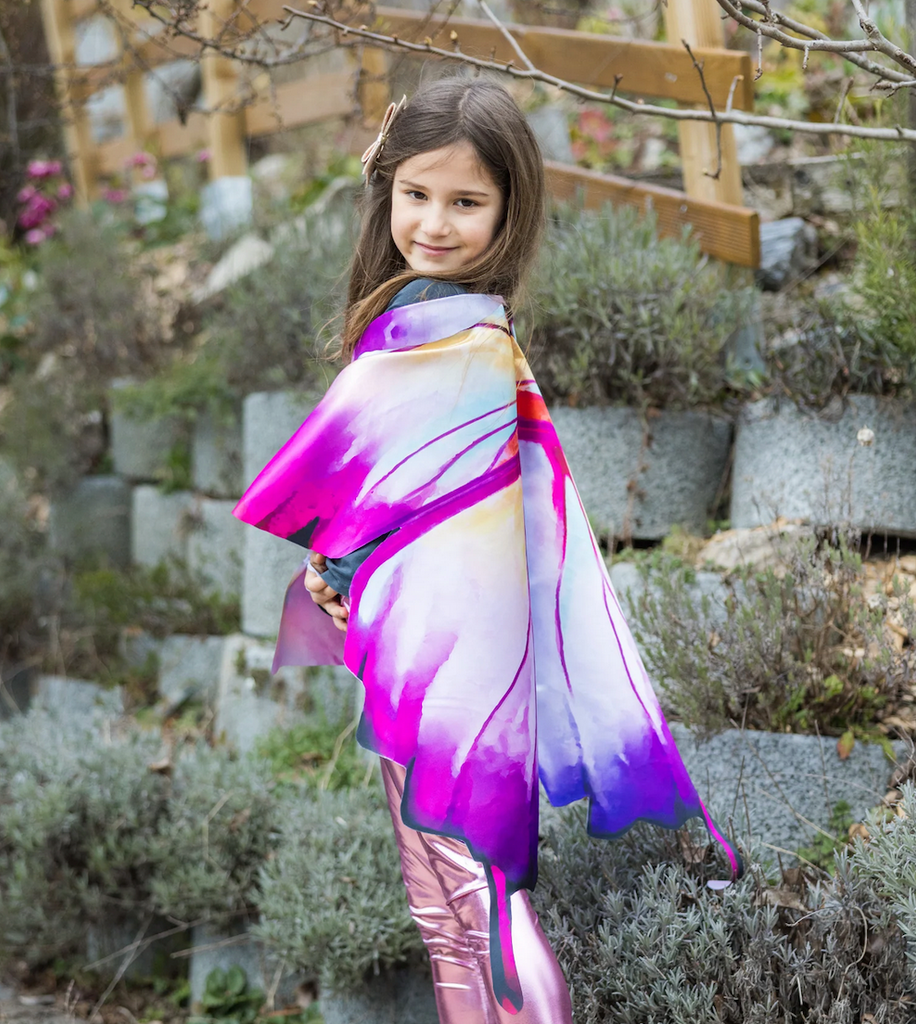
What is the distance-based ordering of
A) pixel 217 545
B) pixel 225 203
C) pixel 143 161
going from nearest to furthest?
1. pixel 217 545
2. pixel 225 203
3. pixel 143 161

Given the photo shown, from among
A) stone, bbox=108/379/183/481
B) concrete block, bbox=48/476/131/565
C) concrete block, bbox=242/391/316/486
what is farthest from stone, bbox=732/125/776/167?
concrete block, bbox=48/476/131/565

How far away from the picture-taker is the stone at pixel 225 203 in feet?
18.2

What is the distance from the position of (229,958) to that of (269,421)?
1800 mm

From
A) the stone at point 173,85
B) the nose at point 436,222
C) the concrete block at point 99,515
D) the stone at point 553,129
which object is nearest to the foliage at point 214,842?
the nose at point 436,222

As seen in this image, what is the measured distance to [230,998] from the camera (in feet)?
8.87

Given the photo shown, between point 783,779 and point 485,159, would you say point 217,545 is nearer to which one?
point 783,779

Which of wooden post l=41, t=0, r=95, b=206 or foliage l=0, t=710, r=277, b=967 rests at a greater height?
wooden post l=41, t=0, r=95, b=206

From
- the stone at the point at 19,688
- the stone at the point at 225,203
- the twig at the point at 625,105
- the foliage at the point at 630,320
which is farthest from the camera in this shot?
the stone at the point at 225,203

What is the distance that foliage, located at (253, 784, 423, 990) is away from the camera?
2264mm

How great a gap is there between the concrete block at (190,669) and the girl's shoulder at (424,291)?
99.2 inches

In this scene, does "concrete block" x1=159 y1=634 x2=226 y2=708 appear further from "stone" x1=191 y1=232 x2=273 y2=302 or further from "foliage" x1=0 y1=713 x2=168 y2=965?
"stone" x1=191 y1=232 x2=273 y2=302

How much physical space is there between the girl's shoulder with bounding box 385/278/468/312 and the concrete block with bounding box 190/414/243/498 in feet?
8.31

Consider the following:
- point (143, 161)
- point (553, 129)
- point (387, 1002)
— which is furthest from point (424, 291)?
point (143, 161)

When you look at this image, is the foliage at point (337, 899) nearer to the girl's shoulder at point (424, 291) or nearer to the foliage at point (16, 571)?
the girl's shoulder at point (424, 291)
